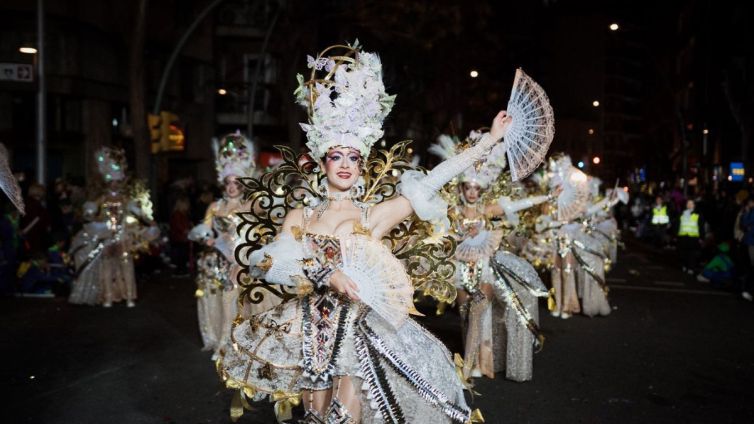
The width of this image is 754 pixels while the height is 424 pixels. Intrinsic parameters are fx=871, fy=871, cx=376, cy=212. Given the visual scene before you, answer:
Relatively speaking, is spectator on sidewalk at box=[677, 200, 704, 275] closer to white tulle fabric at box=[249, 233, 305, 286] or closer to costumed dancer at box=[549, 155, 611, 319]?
costumed dancer at box=[549, 155, 611, 319]

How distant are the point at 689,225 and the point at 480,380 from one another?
1301cm

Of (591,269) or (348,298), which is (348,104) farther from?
(591,269)

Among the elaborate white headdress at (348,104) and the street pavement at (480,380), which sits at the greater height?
the elaborate white headdress at (348,104)

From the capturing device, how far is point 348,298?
4.68m

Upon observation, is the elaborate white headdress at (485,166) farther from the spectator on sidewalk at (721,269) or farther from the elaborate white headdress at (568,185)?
the spectator on sidewalk at (721,269)

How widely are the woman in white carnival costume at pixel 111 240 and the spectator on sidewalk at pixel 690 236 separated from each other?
12083mm

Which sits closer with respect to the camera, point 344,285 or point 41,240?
point 344,285

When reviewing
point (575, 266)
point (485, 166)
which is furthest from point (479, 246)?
point (575, 266)

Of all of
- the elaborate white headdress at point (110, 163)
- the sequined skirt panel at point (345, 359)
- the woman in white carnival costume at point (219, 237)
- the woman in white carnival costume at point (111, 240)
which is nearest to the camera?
the sequined skirt panel at point (345, 359)

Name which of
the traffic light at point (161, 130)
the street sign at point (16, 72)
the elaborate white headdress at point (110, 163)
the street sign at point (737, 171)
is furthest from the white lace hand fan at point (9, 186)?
the street sign at point (737, 171)

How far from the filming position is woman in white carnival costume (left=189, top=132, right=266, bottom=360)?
930 cm

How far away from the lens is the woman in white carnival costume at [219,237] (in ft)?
30.5

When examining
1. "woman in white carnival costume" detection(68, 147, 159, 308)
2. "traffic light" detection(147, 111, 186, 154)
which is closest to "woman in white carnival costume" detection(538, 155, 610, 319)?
"woman in white carnival costume" detection(68, 147, 159, 308)

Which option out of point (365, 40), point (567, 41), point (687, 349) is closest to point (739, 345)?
point (687, 349)
